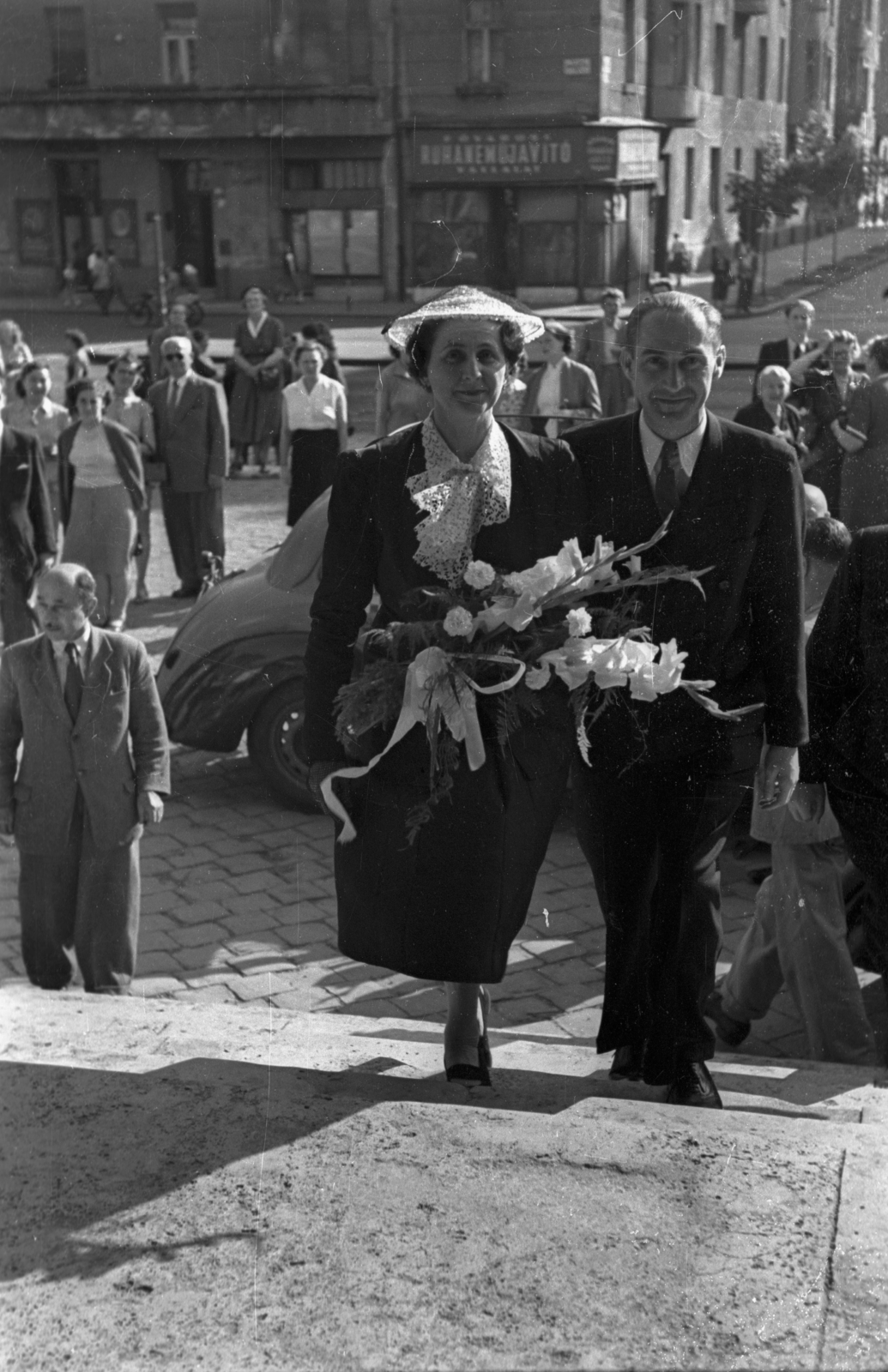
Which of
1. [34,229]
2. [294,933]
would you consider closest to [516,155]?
[34,229]

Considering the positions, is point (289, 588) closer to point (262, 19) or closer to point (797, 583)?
point (262, 19)

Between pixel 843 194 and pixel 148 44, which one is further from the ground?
pixel 148 44

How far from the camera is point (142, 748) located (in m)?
5.37

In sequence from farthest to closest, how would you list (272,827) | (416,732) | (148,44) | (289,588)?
1. (289,588)
2. (272,827)
3. (148,44)
4. (416,732)

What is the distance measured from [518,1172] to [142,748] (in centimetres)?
239

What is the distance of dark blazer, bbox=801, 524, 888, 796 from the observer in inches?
152

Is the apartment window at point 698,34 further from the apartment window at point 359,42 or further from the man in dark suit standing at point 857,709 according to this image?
the man in dark suit standing at point 857,709

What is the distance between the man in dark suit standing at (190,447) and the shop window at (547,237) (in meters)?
5.62

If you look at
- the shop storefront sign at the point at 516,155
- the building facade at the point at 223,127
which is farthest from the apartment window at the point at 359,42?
the shop storefront sign at the point at 516,155

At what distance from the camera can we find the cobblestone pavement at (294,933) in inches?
215

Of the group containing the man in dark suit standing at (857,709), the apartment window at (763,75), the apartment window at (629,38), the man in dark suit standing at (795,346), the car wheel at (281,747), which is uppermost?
the apartment window at (629,38)

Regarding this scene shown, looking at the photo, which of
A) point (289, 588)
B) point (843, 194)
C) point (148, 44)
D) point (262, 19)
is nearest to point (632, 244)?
point (843, 194)

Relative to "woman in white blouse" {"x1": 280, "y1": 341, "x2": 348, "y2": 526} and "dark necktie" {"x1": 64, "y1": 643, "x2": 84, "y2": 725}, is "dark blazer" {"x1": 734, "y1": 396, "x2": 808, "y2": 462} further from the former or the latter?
"woman in white blouse" {"x1": 280, "y1": 341, "x2": 348, "y2": 526}

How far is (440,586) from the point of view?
3797mm
